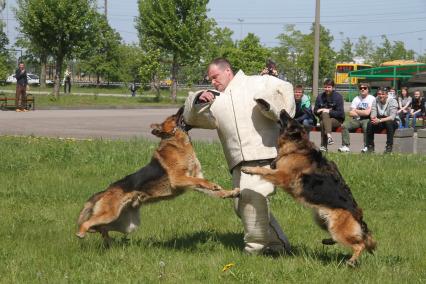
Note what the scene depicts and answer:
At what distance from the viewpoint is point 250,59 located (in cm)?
5706

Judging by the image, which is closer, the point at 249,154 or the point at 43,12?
the point at 249,154

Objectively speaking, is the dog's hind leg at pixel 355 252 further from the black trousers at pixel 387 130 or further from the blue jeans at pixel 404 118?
the blue jeans at pixel 404 118

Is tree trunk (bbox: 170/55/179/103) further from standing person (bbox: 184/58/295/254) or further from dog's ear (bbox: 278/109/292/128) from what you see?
dog's ear (bbox: 278/109/292/128)

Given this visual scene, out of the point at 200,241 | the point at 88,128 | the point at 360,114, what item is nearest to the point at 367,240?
the point at 200,241

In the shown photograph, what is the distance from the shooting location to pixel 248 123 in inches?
244

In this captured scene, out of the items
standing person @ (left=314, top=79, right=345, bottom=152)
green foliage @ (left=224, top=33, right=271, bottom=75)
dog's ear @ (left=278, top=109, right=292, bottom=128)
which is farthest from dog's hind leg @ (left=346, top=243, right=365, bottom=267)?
green foliage @ (left=224, top=33, right=271, bottom=75)

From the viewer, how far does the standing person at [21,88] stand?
2734 cm

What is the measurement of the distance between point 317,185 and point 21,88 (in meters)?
23.7

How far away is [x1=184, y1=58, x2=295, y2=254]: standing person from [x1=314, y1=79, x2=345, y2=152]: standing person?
9.43 m

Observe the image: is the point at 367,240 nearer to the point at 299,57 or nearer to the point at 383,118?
the point at 383,118

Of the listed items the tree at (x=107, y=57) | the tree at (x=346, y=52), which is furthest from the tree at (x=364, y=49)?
the tree at (x=107, y=57)

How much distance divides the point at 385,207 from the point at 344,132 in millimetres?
6719

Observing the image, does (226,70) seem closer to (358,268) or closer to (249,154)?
(249,154)

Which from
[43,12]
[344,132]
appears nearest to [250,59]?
[43,12]
